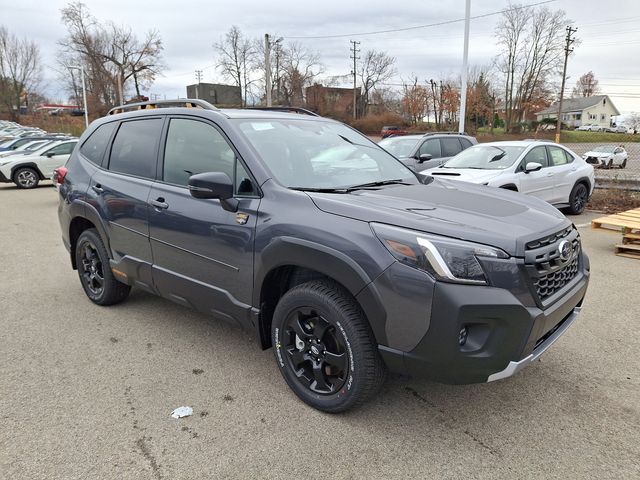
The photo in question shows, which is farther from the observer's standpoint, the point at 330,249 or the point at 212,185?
the point at 212,185

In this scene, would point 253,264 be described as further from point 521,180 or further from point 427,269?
point 521,180

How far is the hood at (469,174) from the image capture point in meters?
7.97

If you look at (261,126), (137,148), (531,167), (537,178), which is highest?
(261,126)

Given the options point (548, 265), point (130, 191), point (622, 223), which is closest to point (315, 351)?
point (548, 265)

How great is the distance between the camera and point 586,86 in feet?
321

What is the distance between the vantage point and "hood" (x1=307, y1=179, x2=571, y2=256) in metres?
2.37

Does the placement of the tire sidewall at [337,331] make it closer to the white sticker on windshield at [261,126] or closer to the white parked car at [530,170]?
the white sticker on windshield at [261,126]

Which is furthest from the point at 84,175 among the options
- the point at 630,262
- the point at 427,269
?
the point at 630,262

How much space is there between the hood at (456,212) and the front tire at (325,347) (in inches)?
18.5

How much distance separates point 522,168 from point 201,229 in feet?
23.1

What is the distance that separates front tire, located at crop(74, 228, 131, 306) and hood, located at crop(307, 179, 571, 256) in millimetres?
2487

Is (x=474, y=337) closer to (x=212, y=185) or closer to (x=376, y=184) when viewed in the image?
(x=376, y=184)

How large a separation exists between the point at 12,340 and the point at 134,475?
2.25 meters

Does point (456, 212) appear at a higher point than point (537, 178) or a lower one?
higher
